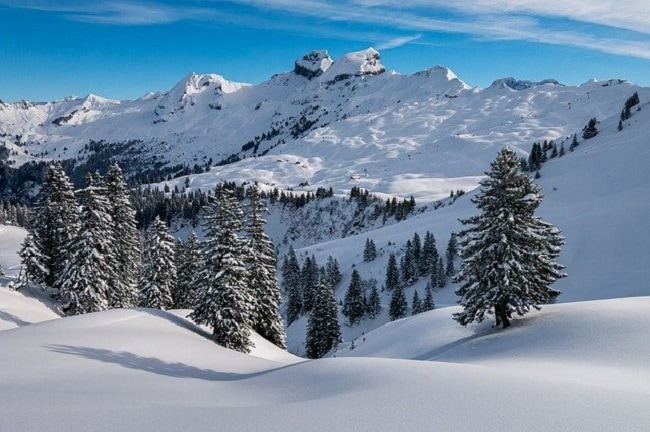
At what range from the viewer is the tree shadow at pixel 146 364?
15.4m

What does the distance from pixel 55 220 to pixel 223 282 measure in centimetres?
2169

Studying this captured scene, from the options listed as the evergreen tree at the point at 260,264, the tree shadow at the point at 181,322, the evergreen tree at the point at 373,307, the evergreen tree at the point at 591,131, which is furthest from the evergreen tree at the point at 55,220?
the evergreen tree at the point at 591,131

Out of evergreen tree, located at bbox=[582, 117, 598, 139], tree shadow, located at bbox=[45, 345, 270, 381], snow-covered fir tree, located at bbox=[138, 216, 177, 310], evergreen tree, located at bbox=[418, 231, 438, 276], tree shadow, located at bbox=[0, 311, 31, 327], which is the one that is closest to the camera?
tree shadow, located at bbox=[45, 345, 270, 381]

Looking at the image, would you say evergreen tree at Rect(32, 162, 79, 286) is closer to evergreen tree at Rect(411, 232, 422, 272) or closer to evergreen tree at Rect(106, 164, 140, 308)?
evergreen tree at Rect(106, 164, 140, 308)

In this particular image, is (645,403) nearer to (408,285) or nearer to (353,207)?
(408,285)

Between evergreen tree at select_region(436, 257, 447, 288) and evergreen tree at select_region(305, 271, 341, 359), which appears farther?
evergreen tree at select_region(436, 257, 447, 288)

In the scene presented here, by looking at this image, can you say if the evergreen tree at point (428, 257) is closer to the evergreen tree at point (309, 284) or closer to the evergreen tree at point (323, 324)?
the evergreen tree at point (309, 284)

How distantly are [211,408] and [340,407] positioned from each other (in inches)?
106

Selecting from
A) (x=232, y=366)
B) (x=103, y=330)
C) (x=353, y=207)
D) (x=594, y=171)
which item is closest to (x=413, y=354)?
(x=232, y=366)

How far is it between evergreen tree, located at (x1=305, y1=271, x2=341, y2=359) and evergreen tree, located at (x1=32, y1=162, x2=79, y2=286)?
2753 centimetres

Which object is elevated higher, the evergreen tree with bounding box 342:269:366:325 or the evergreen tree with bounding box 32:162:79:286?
the evergreen tree with bounding box 32:162:79:286

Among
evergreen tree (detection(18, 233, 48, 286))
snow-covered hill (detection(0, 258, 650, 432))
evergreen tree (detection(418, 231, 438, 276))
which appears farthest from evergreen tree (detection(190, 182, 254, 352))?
evergreen tree (detection(418, 231, 438, 276))

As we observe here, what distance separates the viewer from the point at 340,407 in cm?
851

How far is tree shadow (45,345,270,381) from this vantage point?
1538 centimetres
